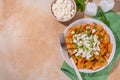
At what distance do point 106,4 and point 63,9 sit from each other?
155mm

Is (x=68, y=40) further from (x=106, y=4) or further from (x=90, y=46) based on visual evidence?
(x=106, y=4)

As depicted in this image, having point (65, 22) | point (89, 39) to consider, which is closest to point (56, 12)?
point (65, 22)

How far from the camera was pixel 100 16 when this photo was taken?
1.27 metres

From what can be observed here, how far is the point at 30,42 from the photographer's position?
1269 mm

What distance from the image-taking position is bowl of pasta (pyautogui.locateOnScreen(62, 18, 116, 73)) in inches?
47.4

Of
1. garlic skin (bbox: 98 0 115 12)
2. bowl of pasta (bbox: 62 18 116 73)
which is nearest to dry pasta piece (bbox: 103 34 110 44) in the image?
bowl of pasta (bbox: 62 18 116 73)

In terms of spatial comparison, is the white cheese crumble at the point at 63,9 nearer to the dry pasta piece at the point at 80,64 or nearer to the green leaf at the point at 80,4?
the green leaf at the point at 80,4

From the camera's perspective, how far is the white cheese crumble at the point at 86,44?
1.21 meters

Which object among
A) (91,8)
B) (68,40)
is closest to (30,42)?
(68,40)

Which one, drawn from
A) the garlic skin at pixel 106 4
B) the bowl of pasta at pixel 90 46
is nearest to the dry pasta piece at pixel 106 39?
the bowl of pasta at pixel 90 46

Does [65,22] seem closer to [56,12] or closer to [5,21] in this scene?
[56,12]

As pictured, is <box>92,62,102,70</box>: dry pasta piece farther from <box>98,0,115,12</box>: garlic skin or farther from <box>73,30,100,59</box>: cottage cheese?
<box>98,0,115,12</box>: garlic skin

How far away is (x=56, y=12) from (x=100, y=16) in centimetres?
16

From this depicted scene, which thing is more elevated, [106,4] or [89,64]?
[106,4]
